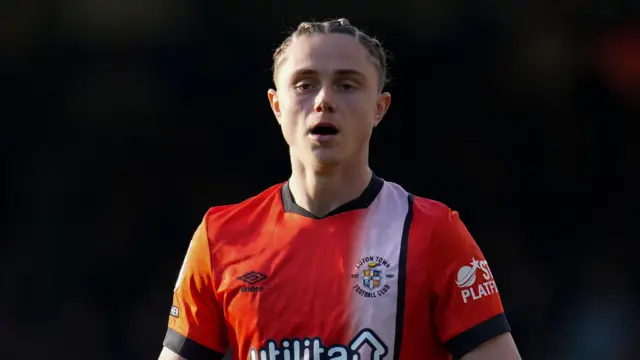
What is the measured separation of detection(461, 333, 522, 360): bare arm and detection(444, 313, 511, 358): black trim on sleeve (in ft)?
0.04

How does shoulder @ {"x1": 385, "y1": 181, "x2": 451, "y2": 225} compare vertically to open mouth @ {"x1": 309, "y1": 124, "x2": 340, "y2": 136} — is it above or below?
below

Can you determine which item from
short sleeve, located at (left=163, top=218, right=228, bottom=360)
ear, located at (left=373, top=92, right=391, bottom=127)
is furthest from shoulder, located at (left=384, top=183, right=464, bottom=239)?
short sleeve, located at (left=163, top=218, right=228, bottom=360)

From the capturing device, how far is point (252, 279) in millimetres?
3070

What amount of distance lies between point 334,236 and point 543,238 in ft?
14.9

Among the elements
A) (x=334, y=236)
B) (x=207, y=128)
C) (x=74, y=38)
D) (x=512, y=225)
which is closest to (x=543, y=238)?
(x=512, y=225)

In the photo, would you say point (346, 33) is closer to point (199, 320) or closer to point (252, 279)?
point (252, 279)

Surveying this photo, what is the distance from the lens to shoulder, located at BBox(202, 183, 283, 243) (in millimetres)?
3197

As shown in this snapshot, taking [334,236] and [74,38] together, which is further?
[74,38]

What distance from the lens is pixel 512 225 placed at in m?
7.36

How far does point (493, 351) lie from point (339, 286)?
0.46 m

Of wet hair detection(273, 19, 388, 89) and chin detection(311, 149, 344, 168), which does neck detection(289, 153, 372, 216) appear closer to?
chin detection(311, 149, 344, 168)

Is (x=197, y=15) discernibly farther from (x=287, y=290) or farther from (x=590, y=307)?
(x=287, y=290)

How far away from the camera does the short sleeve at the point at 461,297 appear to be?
291cm

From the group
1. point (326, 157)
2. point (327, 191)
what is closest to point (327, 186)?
point (327, 191)
